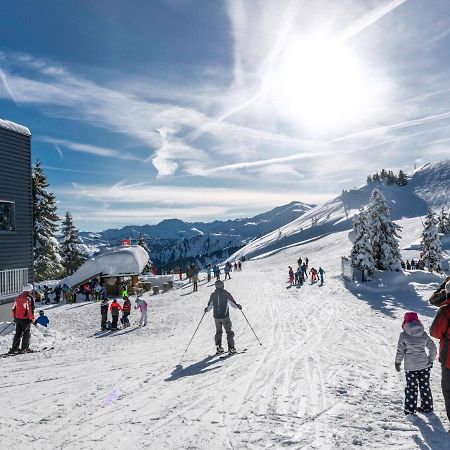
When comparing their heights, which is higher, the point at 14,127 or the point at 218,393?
the point at 14,127

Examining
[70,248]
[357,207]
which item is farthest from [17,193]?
[357,207]

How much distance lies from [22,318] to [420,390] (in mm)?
10736

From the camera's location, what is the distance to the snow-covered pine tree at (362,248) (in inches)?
1183

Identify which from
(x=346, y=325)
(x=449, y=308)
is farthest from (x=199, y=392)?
(x=346, y=325)

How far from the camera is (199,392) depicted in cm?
716

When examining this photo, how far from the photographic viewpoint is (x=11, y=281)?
60.7 ft

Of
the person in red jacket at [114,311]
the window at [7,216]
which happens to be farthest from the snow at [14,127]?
the person in red jacket at [114,311]

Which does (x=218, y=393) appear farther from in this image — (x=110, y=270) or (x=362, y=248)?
(x=110, y=270)

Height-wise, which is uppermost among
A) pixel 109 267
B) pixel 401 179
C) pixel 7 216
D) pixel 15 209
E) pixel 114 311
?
pixel 401 179

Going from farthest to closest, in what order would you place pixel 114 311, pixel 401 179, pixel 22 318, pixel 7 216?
pixel 401 179, pixel 7 216, pixel 114 311, pixel 22 318

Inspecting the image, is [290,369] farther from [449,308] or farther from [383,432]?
[449,308]

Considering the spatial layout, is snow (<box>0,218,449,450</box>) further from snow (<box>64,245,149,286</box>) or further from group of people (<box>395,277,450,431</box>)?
snow (<box>64,245,149,286</box>)

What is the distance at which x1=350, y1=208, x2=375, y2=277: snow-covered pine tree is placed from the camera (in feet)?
98.6

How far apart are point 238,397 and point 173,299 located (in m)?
21.6
